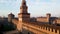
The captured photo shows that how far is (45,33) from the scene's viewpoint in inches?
471

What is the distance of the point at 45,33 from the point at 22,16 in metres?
15.5

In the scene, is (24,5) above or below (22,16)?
above

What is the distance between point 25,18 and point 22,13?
1.25m

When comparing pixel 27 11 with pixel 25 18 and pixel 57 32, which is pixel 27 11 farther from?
pixel 57 32

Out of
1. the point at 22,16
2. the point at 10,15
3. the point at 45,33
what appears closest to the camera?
the point at 45,33

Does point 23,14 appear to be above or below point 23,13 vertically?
below

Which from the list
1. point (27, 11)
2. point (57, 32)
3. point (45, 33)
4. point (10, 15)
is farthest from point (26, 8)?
point (10, 15)

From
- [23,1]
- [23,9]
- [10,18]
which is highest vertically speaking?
[23,1]

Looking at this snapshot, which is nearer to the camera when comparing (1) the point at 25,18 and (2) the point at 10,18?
(1) the point at 25,18

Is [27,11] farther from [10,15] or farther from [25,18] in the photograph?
[10,15]

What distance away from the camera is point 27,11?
2816cm

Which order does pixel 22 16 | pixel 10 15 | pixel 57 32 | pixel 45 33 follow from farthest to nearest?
pixel 10 15 → pixel 22 16 → pixel 45 33 → pixel 57 32

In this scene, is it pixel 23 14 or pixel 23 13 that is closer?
pixel 23 14

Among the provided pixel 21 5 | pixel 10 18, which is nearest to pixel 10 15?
pixel 10 18
